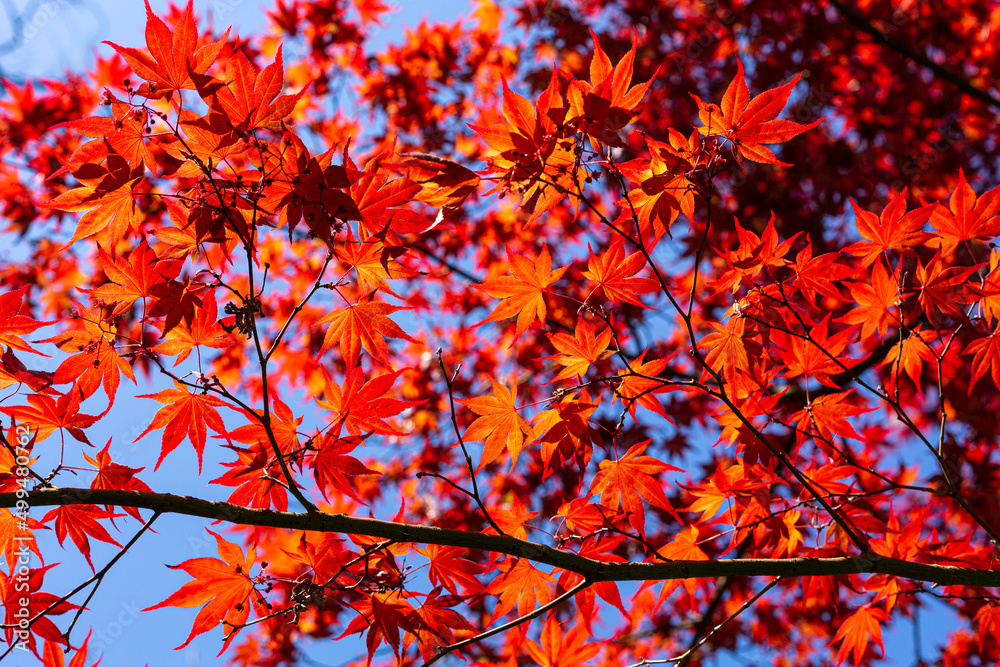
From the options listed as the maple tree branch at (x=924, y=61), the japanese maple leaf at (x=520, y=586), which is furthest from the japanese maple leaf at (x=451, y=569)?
the maple tree branch at (x=924, y=61)

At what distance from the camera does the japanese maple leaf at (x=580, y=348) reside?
5.56 ft

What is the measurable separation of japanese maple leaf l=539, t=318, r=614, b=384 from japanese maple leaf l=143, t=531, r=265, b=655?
→ 0.96 m

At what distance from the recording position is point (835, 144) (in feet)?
17.7

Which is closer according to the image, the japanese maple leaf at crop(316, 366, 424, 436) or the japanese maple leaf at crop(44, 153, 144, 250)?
the japanese maple leaf at crop(44, 153, 144, 250)

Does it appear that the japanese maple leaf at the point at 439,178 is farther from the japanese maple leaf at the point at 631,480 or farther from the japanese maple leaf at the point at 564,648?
the japanese maple leaf at the point at 564,648

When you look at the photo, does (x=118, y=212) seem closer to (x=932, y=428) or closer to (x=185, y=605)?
(x=185, y=605)

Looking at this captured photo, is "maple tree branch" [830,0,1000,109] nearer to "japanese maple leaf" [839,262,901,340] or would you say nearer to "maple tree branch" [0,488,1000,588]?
"japanese maple leaf" [839,262,901,340]

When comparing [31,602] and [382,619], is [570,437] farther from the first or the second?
[31,602]

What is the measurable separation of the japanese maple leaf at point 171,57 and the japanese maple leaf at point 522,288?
0.86 m

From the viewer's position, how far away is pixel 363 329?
5.62 ft

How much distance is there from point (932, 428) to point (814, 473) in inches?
A: 188

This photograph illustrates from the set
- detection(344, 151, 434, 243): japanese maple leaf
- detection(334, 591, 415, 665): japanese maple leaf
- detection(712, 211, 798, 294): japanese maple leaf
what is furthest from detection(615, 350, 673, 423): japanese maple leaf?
detection(334, 591, 415, 665): japanese maple leaf

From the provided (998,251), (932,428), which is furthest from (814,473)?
(932,428)

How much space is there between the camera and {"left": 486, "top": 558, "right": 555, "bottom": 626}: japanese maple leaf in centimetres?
177
